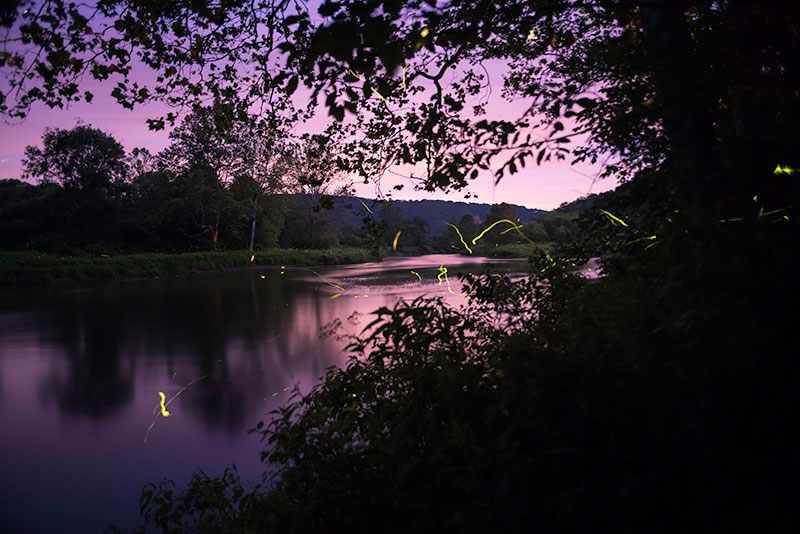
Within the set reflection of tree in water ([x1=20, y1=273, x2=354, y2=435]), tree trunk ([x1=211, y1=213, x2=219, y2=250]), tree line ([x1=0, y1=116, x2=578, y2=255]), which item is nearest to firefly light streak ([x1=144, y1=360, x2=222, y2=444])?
reflection of tree in water ([x1=20, y1=273, x2=354, y2=435])

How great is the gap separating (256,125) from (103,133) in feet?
139

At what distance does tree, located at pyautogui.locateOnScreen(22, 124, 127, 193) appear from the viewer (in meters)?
38.7

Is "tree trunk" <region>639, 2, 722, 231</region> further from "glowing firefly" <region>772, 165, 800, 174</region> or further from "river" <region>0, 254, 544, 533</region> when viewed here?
"river" <region>0, 254, 544, 533</region>

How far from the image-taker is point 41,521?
5004 millimetres

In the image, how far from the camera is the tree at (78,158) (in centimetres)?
3872

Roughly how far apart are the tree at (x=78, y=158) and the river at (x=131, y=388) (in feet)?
77.6

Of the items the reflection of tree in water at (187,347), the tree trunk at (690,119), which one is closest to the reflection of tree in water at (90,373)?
the reflection of tree in water at (187,347)

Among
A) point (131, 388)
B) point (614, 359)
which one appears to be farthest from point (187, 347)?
point (614, 359)

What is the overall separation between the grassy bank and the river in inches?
185

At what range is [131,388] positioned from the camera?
9109 millimetres

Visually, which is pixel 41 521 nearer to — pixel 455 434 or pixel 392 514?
pixel 392 514

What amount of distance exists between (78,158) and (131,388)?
38.5 meters

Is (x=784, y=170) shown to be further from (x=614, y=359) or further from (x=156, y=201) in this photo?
(x=156, y=201)

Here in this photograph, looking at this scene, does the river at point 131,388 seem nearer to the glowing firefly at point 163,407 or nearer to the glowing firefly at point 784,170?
the glowing firefly at point 163,407
